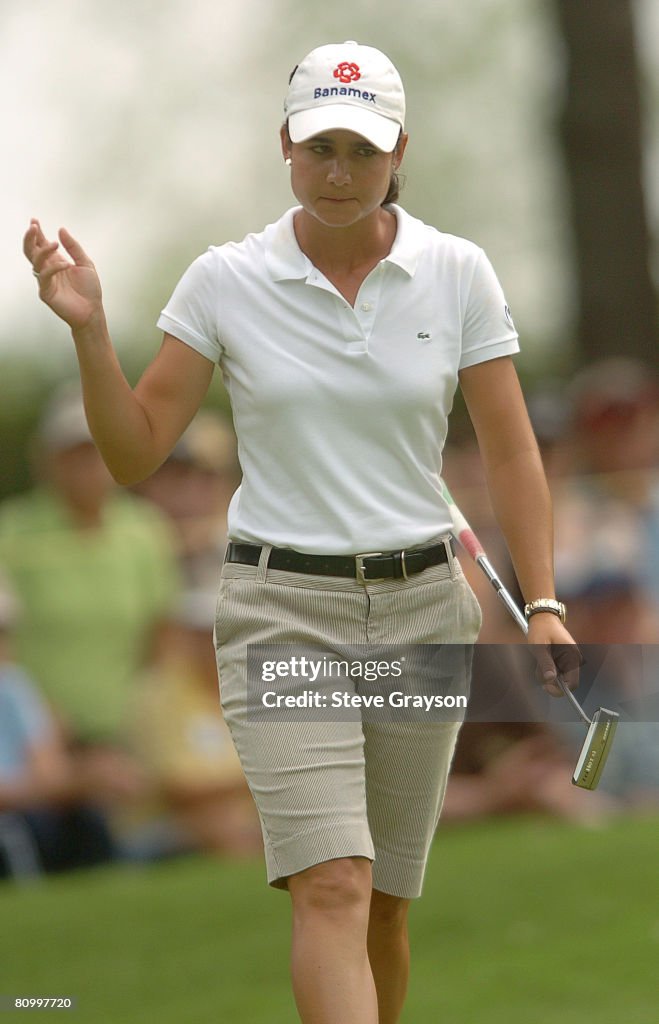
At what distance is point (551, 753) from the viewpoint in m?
9.05

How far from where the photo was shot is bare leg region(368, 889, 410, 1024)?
4305 mm

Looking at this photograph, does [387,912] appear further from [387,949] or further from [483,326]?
[483,326]

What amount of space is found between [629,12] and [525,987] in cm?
895

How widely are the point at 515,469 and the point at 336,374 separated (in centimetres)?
49

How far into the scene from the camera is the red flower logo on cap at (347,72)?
391cm

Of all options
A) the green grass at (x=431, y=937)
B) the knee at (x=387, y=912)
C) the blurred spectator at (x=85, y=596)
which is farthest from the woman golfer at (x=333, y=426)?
the blurred spectator at (x=85, y=596)

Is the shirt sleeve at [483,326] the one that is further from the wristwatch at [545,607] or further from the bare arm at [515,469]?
the wristwatch at [545,607]

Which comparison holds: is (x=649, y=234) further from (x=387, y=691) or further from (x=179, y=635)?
(x=387, y=691)

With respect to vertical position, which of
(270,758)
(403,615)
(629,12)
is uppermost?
(629,12)

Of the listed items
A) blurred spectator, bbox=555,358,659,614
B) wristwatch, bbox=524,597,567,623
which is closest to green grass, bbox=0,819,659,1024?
blurred spectator, bbox=555,358,659,614

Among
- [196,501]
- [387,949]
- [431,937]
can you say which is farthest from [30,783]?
[387,949]

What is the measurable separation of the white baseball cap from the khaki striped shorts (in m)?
0.89

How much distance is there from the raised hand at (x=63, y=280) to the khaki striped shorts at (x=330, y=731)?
0.63 metres

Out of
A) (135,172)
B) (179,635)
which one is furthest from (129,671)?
(135,172)
